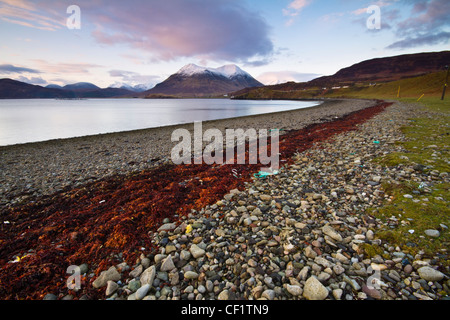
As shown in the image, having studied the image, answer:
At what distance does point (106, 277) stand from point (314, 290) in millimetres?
4064

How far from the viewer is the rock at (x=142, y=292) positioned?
3.62 m

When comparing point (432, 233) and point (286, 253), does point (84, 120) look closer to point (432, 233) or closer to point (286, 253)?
point (286, 253)

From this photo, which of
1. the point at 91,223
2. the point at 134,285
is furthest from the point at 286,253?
the point at 91,223

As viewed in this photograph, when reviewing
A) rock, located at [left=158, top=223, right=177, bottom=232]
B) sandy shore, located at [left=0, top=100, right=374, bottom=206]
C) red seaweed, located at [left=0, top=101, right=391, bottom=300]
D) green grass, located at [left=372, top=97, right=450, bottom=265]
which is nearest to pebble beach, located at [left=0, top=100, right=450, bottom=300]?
rock, located at [left=158, top=223, right=177, bottom=232]

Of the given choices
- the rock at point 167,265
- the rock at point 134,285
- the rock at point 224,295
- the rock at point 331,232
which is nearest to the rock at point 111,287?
the rock at point 134,285

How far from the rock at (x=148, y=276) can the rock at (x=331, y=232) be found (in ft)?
13.3

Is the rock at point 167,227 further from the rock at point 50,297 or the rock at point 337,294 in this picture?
the rock at point 337,294

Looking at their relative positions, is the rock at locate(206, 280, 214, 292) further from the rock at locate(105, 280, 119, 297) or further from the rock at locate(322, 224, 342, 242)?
the rock at locate(322, 224, 342, 242)

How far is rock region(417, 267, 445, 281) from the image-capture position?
337 centimetres
